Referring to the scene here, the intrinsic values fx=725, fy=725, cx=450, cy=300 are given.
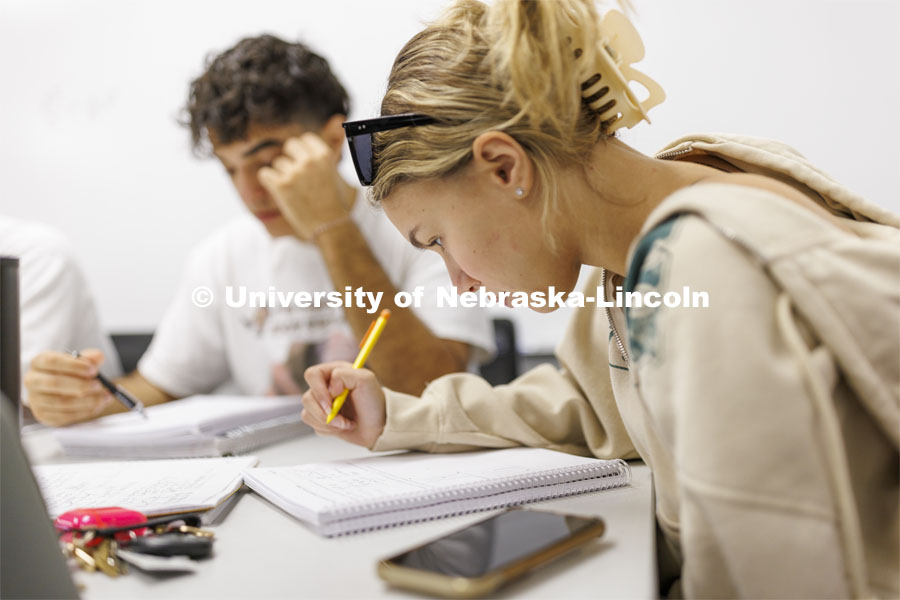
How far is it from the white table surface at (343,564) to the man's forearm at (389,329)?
67cm

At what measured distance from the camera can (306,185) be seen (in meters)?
1.42

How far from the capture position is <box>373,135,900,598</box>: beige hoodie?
419mm

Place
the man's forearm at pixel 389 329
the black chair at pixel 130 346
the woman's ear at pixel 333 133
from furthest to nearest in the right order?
the black chair at pixel 130 346 → the woman's ear at pixel 333 133 → the man's forearm at pixel 389 329

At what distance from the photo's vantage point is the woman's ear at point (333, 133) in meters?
1.56

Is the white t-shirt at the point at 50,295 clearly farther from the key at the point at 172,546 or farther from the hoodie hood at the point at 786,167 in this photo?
the hoodie hood at the point at 786,167

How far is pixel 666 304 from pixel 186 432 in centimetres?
72

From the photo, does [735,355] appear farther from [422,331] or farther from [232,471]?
[422,331]

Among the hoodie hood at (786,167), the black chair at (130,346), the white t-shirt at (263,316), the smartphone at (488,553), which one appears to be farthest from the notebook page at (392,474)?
the black chair at (130,346)

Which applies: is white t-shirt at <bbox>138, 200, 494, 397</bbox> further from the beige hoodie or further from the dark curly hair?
the beige hoodie

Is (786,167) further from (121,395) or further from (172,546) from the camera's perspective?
(121,395)

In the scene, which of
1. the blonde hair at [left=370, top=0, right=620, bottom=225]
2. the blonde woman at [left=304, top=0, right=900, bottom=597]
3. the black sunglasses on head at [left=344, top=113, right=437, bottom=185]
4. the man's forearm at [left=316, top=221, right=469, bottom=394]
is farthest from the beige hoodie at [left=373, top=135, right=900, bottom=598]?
the man's forearm at [left=316, top=221, right=469, bottom=394]

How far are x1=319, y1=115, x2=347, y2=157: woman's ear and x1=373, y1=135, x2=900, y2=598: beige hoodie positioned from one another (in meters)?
1.16

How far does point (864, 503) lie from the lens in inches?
19.0

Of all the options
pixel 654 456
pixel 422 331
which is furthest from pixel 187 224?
pixel 654 456
